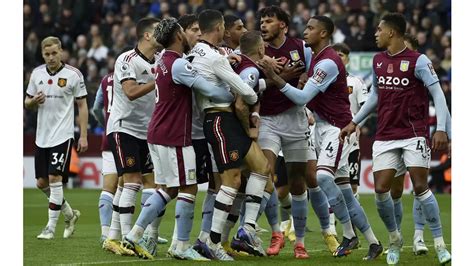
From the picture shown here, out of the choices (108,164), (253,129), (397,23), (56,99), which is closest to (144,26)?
(253,129)

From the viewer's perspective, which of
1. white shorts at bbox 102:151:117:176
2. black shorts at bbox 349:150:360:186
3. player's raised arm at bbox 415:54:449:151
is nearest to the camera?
player's raised arm at bbox 415:54:449:151

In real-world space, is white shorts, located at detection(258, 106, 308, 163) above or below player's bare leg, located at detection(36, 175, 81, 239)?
above

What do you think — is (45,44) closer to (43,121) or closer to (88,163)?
(43,121)

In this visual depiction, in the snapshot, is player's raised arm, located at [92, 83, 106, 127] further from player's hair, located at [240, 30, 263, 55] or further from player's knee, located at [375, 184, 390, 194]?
player's knee, located at [375, 184, 390, 194]

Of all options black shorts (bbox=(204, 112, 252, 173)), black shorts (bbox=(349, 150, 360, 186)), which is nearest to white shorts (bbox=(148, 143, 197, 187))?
black shorts (bbox=(204, 112, 252, 173))

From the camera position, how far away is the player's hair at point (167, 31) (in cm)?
890

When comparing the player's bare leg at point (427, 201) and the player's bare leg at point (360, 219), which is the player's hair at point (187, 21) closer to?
the player's bare leg at point (360, 219)

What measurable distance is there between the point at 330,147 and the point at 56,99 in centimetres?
429

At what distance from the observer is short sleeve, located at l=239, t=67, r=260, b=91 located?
9039mm

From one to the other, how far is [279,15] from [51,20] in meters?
18.8

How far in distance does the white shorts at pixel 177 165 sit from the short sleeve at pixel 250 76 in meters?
0.82

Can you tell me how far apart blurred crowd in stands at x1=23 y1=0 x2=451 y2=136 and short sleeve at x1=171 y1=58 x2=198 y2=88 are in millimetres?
13831

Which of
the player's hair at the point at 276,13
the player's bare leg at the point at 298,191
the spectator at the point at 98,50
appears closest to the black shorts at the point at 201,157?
the player's bare leg at the point at 298,191
